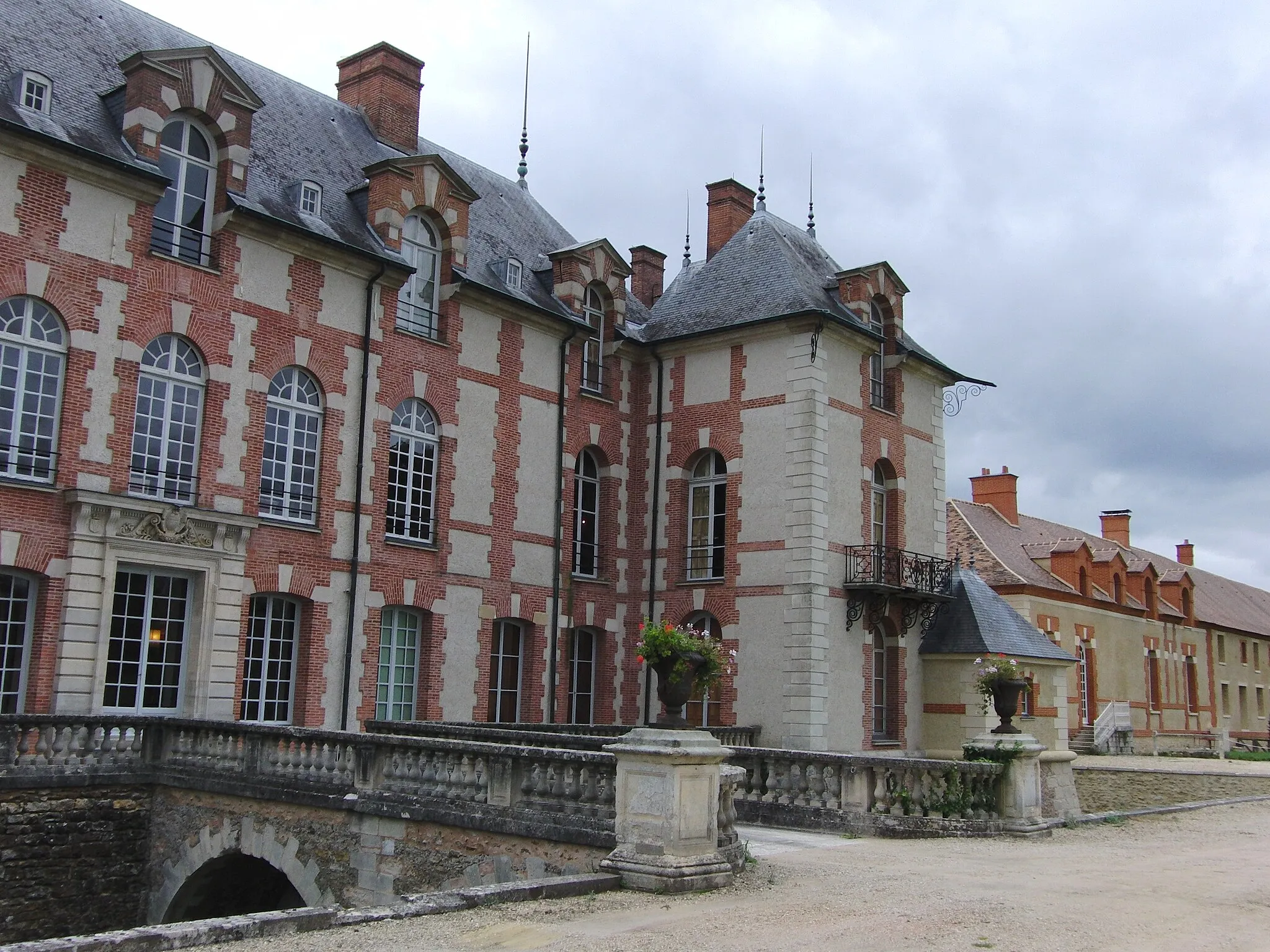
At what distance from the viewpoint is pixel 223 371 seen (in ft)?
54.4

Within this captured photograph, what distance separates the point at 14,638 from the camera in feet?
47.3

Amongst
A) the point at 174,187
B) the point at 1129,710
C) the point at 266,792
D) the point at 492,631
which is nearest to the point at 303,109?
the point at 174,187

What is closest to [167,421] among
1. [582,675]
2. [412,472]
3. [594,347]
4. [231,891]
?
[412,472]

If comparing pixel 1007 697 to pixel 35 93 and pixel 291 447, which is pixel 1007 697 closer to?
pixel 291 447

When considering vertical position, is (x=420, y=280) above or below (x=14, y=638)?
above

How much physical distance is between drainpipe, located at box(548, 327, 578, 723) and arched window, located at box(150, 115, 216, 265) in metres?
6.87

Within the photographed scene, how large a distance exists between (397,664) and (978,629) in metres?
10.8

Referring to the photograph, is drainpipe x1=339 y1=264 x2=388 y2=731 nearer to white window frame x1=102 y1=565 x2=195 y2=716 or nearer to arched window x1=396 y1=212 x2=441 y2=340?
arched window x1=396 y1=212 x2=441 y2=340

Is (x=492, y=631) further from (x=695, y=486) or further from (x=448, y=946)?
(x=448, y=946)

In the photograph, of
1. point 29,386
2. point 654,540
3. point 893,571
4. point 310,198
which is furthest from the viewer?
point 654,540

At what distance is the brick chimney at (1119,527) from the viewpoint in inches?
1939

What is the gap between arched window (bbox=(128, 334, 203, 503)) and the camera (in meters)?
15.7

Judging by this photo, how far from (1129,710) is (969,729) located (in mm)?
18379

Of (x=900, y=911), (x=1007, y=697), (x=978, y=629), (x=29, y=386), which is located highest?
(x=29, y=386)
